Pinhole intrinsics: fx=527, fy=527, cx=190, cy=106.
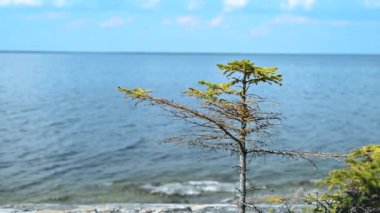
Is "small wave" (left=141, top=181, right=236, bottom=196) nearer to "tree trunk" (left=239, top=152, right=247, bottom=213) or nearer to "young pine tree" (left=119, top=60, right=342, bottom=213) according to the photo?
"tree trunk" (left=239, top=152, right=247, bottom=213)

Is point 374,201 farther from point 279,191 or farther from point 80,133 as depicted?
point 80,133

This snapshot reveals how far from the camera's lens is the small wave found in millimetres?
22094

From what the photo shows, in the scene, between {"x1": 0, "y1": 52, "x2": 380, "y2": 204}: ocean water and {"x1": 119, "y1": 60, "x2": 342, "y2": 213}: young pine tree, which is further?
{"x1": 0, "y1": 52, "x2": 380, "y2": 204}: ocean water

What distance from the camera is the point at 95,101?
67188 millimetres

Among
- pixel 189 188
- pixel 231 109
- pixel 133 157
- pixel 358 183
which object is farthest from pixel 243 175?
pixel 133 157

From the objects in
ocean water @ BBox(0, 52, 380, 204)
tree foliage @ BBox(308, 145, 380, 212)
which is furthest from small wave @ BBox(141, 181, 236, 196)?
tree foliage @ BBox(308, 145, 380, 212)

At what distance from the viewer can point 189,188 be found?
74.5 ft

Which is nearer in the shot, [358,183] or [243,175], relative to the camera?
[358,183]

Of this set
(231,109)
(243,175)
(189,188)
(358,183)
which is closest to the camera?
(358,183)

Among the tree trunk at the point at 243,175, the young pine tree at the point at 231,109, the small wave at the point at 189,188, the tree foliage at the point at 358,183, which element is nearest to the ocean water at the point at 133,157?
the small wave at the point at 189,188

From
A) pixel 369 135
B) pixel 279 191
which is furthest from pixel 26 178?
pixel 369 135

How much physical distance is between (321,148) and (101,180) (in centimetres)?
1573

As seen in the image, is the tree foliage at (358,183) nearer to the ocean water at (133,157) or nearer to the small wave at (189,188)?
the ocean water at (133,157)

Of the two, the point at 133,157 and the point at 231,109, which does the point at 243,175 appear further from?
the point at 133,157
